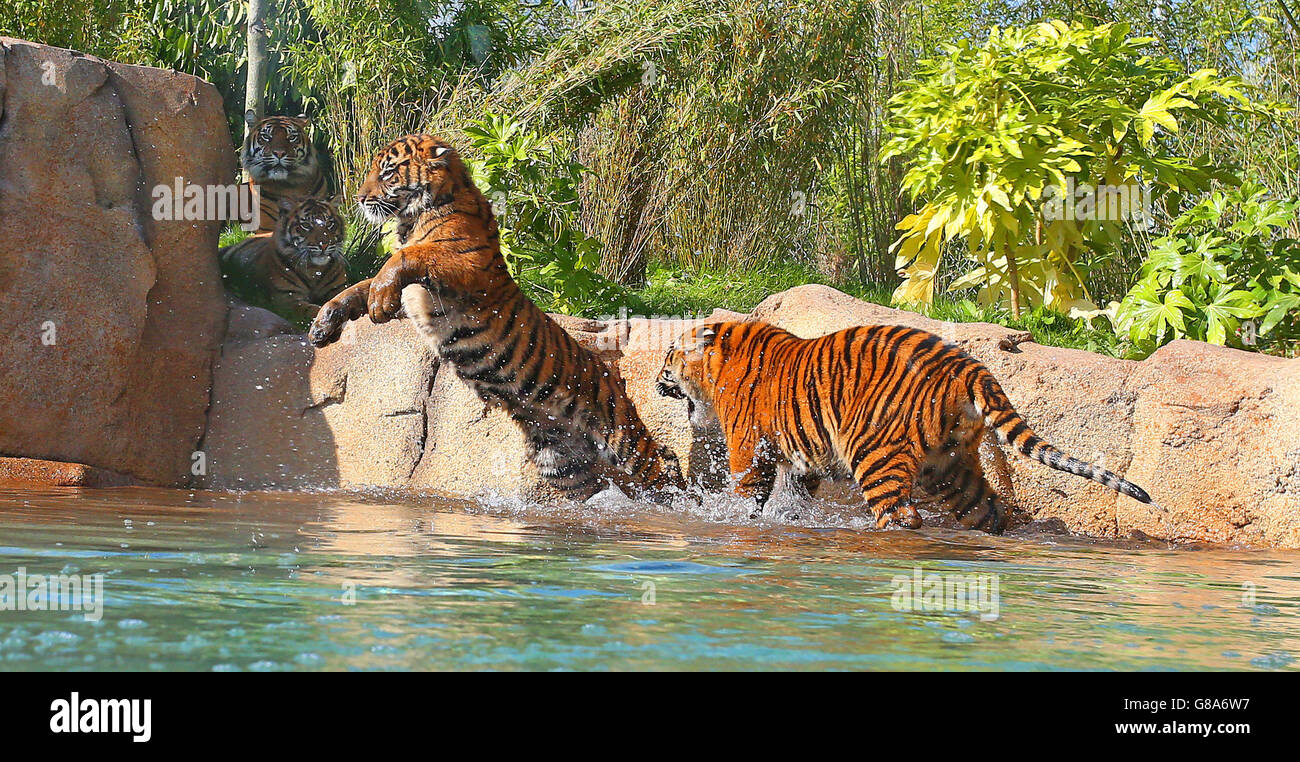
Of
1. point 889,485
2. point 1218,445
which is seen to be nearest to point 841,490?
point 889,485

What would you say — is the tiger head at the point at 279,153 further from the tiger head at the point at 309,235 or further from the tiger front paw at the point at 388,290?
the tiger front paw at the point at 388,290

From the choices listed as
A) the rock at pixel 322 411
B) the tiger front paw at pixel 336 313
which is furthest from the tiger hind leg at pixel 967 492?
the tiger front paw at pixel 336 313

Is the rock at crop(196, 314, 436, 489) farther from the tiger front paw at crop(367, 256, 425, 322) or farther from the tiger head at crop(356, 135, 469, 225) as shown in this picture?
the tiger front paw at crop(367, 256, 425, 322)

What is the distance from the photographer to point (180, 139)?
22.6 ft

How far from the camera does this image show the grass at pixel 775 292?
22.5 feet

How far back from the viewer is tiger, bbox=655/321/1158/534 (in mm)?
5047

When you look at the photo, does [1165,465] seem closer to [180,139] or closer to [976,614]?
[976,614]

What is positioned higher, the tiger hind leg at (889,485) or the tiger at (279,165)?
the tiger at (279,165)

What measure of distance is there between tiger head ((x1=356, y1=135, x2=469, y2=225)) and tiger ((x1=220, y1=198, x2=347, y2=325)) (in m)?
1.59

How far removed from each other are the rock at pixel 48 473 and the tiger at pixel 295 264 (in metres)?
1.59

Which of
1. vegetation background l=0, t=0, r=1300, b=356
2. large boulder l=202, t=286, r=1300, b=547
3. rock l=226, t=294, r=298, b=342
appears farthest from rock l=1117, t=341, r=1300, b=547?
rock l=226, t=294, r=298, b=342

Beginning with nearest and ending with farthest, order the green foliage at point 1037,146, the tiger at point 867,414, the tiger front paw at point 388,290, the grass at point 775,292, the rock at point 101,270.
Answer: the tiger at point 867,414, the tiger front paw at point 388,290, the rock at point 101,270, the green foliage at point 1037,146, the grass at point 775,292

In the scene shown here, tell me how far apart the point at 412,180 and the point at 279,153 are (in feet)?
7.76
